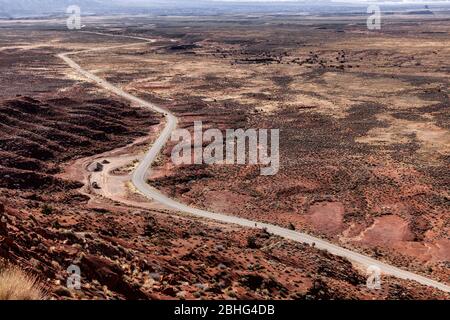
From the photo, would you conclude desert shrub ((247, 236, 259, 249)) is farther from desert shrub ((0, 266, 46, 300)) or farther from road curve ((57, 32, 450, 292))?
desert shrub ((0, 266, 46, 300))

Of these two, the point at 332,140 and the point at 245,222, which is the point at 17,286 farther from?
the point at 332,140

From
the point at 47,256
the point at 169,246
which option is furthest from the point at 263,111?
the point at 47,256
